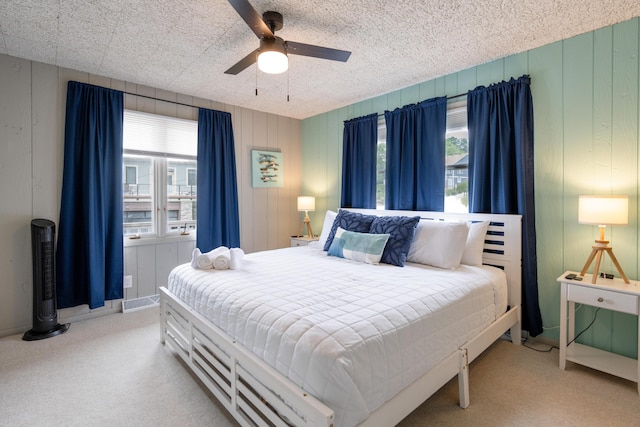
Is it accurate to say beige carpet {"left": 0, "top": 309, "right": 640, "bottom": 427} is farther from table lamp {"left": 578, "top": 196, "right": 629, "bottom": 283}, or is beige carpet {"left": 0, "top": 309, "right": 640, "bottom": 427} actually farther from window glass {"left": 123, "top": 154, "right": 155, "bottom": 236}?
window glass {"left": 123, "top": 154, "right": 155, "bottom": 236}

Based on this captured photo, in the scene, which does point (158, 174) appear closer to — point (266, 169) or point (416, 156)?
point (266, 169)

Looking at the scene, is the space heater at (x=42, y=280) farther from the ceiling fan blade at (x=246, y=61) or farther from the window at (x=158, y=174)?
the ceiling fan blade at (x=246, y=61)

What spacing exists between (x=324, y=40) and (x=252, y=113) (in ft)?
7.16

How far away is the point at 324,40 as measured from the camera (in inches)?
100

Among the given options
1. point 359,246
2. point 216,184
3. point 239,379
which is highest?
point 216,184

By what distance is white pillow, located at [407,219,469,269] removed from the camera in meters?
2.61

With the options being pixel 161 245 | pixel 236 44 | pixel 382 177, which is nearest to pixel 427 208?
pixel 382 177

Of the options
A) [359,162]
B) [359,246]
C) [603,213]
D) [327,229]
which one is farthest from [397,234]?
[359,162]

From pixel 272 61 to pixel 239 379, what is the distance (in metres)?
1.95

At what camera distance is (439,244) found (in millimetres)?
2674

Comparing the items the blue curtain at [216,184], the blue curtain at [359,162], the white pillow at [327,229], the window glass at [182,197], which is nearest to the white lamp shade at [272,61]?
the white pillow at [327,229]

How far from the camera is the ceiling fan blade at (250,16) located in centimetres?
167

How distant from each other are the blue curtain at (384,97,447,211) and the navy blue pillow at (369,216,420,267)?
0.63 m

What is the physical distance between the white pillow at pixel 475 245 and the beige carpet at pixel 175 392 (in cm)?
74
